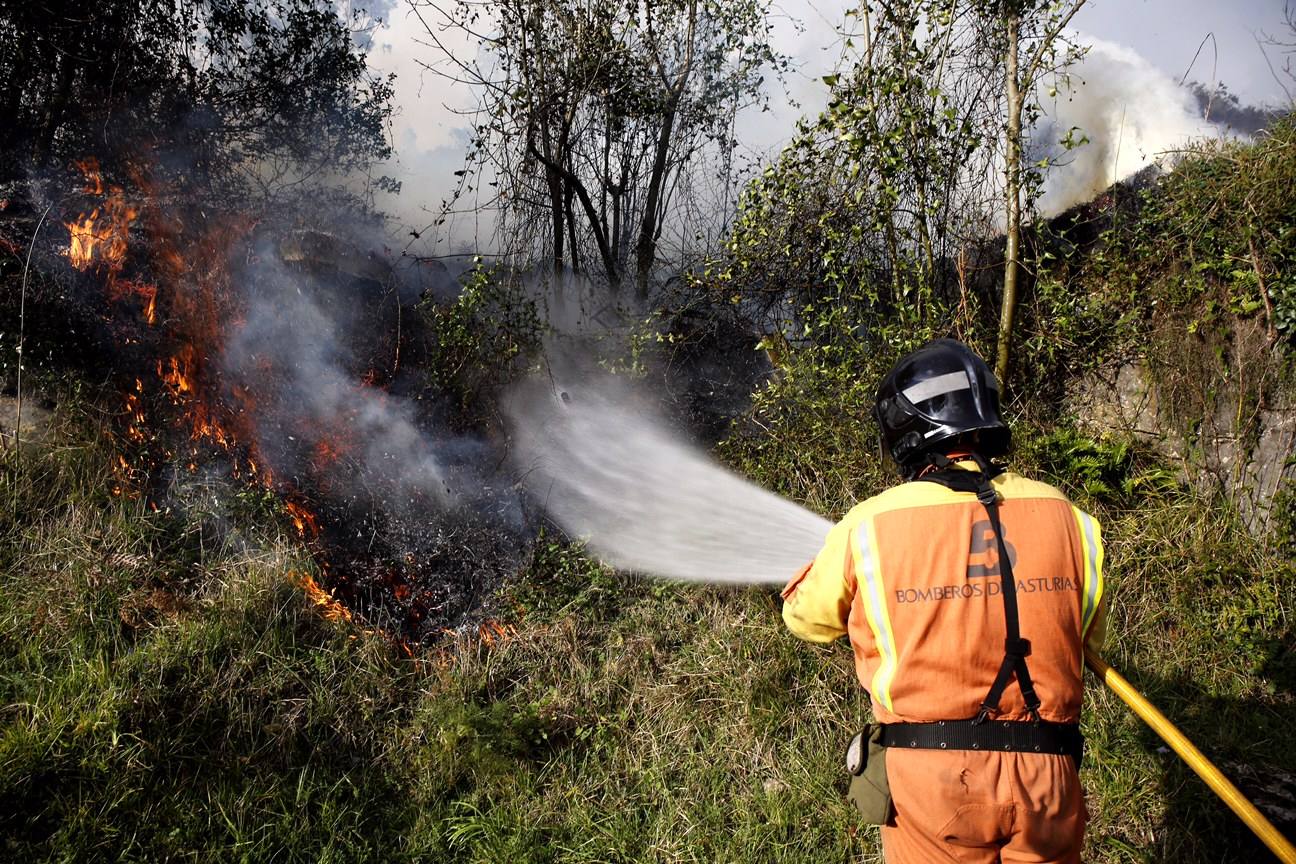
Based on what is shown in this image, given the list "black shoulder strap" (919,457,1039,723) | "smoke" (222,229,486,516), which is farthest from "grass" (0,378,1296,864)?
"black shoulder strap" (919,457,1039,723)

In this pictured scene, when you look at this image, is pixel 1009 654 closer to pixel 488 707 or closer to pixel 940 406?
pixel 940 406

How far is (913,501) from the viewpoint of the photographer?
213 centimetres

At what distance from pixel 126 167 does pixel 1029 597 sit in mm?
7284

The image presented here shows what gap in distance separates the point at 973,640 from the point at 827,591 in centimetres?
41

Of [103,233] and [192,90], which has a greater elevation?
[192,90]

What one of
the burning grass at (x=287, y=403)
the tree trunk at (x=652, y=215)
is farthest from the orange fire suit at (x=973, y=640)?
the tree trunk at (x=652, y=215)

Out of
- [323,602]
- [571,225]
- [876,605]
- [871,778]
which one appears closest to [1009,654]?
[876,605]

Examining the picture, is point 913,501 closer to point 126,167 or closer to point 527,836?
point 527,836

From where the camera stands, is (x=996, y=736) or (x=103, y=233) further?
(x=103, y=233)

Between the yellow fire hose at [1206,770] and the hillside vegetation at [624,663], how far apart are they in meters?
1.75

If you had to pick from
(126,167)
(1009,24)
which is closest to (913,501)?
(1009,24)

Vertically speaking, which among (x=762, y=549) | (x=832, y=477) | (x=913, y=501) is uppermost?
(x=913, y=501)

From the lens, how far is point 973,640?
6.63ft

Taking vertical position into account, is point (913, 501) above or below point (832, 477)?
above
